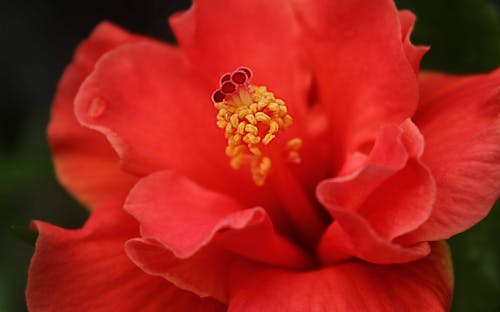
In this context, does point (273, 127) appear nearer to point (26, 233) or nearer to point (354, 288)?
point (354, 288)

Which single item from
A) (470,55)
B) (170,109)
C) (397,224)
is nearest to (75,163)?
(170,109)

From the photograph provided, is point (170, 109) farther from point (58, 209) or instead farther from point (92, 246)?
point (58, 209)

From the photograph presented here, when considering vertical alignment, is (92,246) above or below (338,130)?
above

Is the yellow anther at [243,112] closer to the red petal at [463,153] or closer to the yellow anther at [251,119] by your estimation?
the yellow anther at [251,119]

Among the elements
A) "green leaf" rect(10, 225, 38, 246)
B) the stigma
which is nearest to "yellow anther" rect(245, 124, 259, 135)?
the stigma

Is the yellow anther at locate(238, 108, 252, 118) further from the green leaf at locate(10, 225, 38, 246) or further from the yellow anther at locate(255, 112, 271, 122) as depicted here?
the green leaf at locate(10, 225, 38, 246)

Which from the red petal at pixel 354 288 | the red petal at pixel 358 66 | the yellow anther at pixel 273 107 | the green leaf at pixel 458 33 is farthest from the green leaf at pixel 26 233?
the green leaf at pixel 458 33

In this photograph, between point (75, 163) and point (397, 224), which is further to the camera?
point (75, 163)

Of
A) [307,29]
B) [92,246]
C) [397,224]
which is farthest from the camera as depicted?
[307,29]
